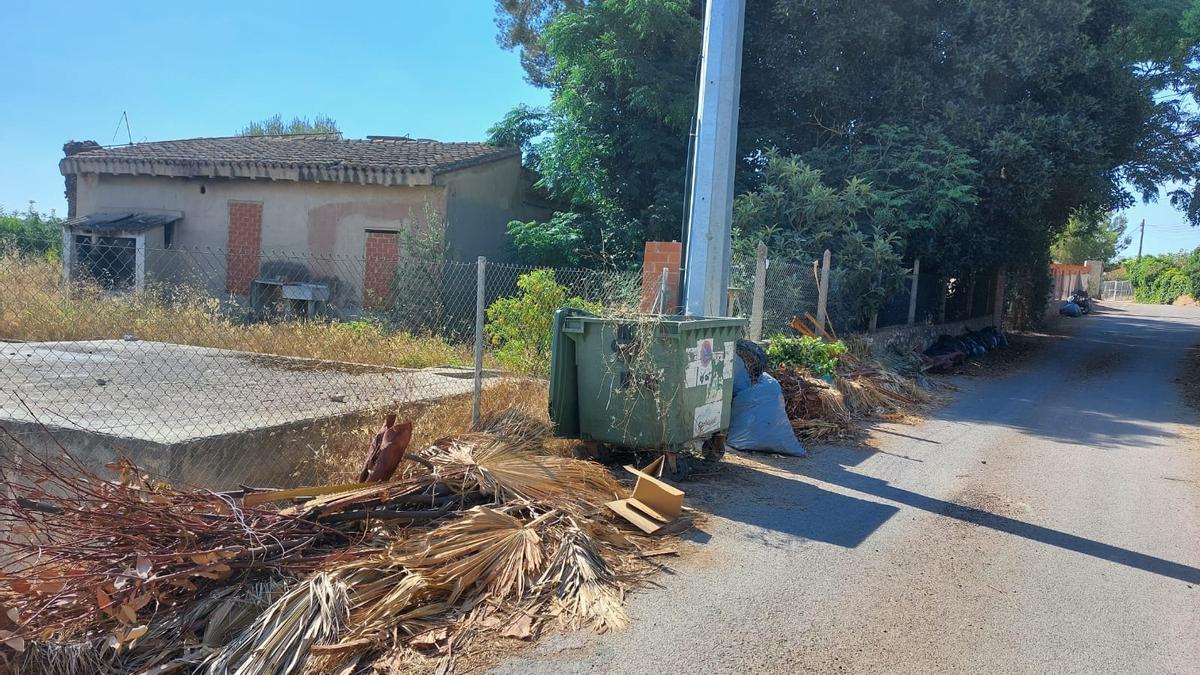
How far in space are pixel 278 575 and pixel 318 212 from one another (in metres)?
12.8

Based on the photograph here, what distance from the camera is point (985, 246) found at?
15805 millimetres

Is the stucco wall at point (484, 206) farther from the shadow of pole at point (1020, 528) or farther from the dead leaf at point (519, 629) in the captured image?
the dead leaf at point (519, 629)

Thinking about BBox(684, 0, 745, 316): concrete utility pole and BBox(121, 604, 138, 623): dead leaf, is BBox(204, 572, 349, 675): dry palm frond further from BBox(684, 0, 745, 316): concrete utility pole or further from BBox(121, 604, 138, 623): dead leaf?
BBox(684, 0, 745, 316): concrete utility pole

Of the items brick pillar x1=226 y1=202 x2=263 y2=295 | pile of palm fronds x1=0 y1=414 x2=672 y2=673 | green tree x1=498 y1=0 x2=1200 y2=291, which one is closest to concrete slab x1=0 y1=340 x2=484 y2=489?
pile of palm fronds x1=0 y1=414 x2=672 y2=673

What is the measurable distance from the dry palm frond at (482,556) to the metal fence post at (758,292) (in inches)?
241

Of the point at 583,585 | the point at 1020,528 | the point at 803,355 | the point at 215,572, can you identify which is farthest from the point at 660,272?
the point at 215,572

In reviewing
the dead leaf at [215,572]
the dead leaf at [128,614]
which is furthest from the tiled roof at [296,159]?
the dead leaf at [128,614]

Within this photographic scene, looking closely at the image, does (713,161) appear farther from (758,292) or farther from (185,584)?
(185,584)

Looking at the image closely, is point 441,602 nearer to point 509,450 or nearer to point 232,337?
point 509,450

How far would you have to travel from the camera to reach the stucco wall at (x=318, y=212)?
15.2 m

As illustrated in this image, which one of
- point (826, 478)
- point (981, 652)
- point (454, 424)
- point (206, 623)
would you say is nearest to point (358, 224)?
point (454, 424)

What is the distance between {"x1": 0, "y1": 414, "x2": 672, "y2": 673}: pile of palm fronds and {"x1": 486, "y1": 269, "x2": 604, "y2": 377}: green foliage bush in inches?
132

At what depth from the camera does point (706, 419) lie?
22.0ft

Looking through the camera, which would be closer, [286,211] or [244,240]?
[286,211]
